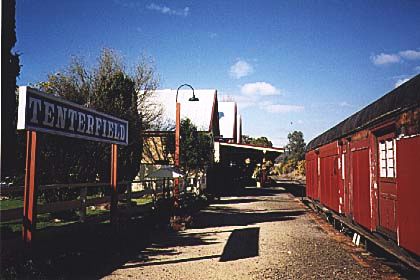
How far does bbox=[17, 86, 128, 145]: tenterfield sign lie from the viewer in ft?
18.6

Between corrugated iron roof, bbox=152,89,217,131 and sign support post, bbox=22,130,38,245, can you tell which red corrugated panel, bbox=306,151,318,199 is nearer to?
sign support post, bbox=22,130,38,245

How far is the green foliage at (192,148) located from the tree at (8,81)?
1688 cm

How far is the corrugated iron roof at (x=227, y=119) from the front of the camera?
43.6 m

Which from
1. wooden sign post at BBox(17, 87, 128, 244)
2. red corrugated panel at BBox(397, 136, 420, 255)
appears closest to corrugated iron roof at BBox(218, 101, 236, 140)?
wooden sign post at BBox(17, 87, 128, 244)

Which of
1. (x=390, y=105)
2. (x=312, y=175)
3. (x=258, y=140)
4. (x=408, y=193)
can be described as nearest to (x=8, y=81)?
(x=390, y=105)

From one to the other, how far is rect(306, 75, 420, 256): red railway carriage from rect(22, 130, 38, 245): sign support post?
487 centimetres

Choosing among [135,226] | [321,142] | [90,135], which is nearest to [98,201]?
[135,226]

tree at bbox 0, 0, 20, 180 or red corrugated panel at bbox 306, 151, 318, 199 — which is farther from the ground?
tree at bbox 0, 0, 20, 180

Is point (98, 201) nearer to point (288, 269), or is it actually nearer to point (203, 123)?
point (288, 269)

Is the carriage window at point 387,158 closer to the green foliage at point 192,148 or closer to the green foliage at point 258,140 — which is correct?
the green foliage at point 192,148

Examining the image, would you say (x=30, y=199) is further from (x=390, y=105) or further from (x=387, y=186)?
(x=390, y=105)

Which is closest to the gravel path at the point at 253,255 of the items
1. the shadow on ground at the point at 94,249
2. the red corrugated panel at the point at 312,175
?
the shadow on ground at the point at 94,249

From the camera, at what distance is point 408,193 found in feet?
17.7

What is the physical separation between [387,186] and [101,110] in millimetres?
14962
